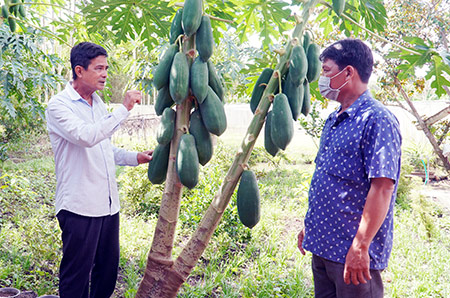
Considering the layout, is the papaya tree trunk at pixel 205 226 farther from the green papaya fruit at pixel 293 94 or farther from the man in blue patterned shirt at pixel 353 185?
the man in blue patterned shirt at pixel 353 185

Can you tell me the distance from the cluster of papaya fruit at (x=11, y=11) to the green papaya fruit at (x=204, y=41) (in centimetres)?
126

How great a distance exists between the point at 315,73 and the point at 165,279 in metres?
1.10

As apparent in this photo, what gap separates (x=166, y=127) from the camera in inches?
67.6

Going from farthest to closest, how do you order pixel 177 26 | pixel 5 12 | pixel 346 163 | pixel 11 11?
pixel 11 11 → pixel 5 12 → pixel 177 26 → pixel 346 163

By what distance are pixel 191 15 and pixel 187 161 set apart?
565mm

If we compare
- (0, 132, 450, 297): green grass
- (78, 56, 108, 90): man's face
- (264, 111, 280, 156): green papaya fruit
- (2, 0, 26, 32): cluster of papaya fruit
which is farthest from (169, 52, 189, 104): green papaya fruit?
(0, 132, 450, 297): green grass

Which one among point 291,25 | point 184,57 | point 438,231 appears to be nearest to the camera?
point 184,57

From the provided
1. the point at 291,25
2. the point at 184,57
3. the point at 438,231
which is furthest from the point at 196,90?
the point at 438,231

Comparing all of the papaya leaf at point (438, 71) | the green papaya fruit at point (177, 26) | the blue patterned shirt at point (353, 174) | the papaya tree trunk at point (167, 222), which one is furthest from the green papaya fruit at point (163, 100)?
the papaya leaf at point (438, 71)

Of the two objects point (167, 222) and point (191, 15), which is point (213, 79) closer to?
point (191, 15)

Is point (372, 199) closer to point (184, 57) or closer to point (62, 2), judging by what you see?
point (184, 57)

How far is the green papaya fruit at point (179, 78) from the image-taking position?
1629mm

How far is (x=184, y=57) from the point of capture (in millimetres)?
1687

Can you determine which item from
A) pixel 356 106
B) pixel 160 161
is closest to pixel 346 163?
pixel 356 106
